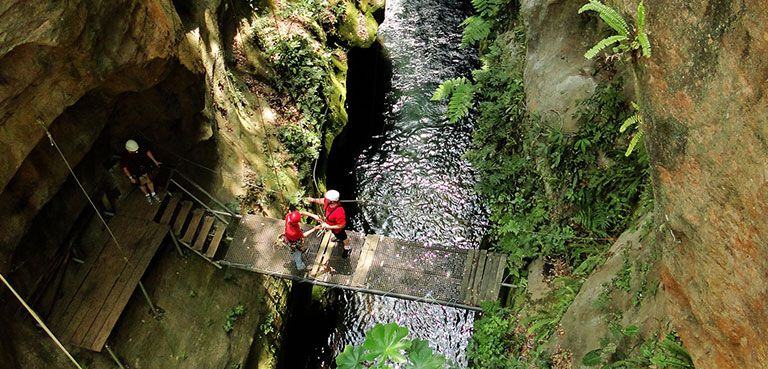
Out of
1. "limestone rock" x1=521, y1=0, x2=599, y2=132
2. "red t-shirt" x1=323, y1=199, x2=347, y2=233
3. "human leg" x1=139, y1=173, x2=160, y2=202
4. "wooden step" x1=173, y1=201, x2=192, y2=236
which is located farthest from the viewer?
"limestone rock" x1=521, y1=0, x2=599, y2=132

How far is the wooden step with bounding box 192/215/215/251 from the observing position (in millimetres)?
10672

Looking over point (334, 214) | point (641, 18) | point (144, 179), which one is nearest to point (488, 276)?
point (334, 214)

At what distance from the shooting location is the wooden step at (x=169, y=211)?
1057cm

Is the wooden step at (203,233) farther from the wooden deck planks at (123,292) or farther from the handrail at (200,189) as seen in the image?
the wooden deck planks at (123,292)

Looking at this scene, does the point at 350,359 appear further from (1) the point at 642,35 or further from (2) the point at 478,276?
(2) the point at 478,276

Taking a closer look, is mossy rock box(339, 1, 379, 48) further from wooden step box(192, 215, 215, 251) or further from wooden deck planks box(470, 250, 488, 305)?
wooden deck planks box(470, 250, 488, 305)

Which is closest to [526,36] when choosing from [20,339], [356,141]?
[356,141]

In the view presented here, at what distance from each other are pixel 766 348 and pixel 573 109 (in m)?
7.54

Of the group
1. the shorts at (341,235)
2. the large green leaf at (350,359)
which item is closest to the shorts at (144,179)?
the shorts at (341,235)

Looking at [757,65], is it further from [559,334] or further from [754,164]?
[559,334]

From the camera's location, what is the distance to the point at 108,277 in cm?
973

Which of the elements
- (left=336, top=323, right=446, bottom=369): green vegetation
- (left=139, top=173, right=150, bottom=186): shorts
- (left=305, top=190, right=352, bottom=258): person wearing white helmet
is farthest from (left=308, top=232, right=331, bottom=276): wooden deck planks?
(left=336, top=323, right=446, bottom=369): green vegetation

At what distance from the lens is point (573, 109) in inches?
436

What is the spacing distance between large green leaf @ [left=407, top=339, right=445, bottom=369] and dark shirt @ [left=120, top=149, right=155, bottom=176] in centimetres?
712
